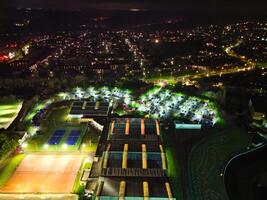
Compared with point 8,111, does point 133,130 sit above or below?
below

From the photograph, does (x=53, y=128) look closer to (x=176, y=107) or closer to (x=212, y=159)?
(x=176, y=107)

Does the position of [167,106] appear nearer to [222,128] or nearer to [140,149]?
[222,128]

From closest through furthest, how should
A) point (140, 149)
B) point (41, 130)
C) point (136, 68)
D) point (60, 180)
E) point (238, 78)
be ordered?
1. point (60, 180)
2. point (140, 149)
3. point (41, 130)
4. point (238, 78)
5. point (136, 68)

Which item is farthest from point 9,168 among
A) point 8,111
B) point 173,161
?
point 173,161

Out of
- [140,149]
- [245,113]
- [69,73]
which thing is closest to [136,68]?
[69,73]

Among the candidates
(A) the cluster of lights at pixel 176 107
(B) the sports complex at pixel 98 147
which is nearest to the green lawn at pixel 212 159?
(B) the sports complex at pixel 98 147

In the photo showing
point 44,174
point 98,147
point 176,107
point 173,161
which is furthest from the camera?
point 176,107

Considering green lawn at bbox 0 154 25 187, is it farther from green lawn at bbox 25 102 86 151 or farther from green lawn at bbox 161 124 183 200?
green lawn at bbox 161 124 183 200

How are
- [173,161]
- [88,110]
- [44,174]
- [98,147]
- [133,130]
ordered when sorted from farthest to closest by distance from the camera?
[88,110] → [133,130] → [98,147] → [173,161] → [44,174]
